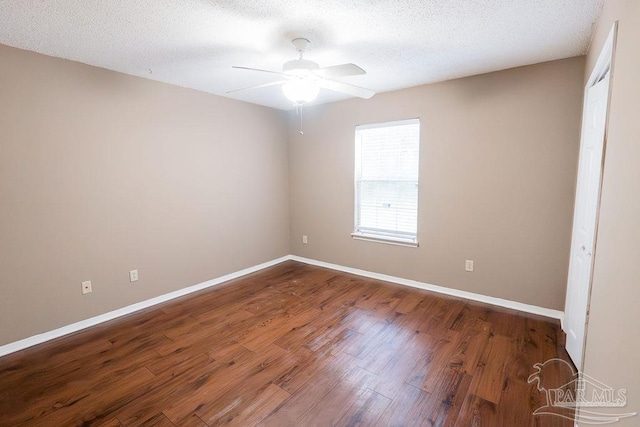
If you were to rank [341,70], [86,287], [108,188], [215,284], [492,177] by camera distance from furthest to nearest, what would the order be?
[215,284], [492,177], [108,188], [86,287], [341,70]

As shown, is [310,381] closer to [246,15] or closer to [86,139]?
[246,15]

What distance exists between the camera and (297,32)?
7.12ft

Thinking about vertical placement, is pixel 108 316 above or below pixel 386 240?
below

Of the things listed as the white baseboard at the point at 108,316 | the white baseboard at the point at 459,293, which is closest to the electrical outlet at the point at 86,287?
the white baseboard at the point at 108,316

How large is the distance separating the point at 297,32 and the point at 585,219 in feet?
8.00

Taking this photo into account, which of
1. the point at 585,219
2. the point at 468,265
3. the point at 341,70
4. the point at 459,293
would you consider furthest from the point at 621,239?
the point at 459,293

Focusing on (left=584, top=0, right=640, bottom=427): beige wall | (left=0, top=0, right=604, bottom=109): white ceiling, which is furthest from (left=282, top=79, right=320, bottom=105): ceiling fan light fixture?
(left=584, top=0, right=640, bottom=427): beige wall

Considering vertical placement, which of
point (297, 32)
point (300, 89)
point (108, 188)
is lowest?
point (108, 188)

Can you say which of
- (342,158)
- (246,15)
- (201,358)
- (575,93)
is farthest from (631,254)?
(342,158)

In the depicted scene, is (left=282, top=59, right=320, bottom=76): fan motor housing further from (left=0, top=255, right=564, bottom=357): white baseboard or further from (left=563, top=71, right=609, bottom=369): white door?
(left=0, top=255, right=564, bottom=357): white baseboard

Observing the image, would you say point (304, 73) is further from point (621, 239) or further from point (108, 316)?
point (108, 316)

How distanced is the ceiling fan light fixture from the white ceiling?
357mm

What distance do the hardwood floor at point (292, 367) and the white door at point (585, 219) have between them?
1.09ft

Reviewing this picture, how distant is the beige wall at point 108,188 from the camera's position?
97.0 inches
